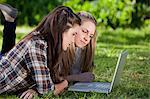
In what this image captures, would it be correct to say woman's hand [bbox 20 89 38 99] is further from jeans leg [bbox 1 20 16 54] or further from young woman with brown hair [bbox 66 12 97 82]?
jeans leg [bbox 1 20 16 54]

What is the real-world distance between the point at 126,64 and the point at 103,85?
166cm

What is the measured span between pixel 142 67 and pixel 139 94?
160 cm

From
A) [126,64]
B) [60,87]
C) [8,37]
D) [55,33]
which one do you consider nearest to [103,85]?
[60,87]

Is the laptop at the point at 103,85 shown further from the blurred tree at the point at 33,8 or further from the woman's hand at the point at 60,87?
the blurred tree at the point at 33,8

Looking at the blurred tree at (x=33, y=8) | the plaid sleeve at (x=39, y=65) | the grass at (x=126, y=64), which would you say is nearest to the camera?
the plaid sleeve at (x=39, y=65)

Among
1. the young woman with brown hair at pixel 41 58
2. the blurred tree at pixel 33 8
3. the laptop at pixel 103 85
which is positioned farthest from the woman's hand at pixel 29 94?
the blurred tree at pixel 33 8

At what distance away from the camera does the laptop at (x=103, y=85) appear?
4219 millimetres

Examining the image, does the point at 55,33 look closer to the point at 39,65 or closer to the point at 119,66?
the point at 39,65

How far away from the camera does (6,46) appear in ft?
17.1

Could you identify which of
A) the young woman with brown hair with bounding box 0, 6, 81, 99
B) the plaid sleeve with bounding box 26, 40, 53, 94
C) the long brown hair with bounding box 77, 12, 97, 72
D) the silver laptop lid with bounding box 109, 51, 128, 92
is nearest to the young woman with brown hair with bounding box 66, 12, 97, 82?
the long brown hair with bounding box 77, 12, 97, 72

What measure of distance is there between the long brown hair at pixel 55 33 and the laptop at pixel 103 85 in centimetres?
28

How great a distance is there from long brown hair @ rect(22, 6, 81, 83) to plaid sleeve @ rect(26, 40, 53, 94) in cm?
8

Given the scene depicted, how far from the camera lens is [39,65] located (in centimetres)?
387

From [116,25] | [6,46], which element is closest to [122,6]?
[116,25]
